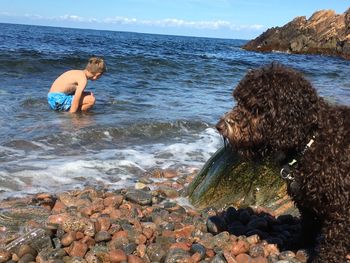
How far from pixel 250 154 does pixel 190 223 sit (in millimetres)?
2170

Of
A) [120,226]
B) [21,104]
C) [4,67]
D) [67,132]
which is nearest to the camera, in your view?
[120,226]

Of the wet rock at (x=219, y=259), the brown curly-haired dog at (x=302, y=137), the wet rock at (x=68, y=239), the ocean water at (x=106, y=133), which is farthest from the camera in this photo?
the ocean water at (x=106, y=133)

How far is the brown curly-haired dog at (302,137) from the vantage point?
363 cm

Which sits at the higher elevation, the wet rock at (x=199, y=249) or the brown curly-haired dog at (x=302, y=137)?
the brown curly-haired dog at (x=302, y=137)

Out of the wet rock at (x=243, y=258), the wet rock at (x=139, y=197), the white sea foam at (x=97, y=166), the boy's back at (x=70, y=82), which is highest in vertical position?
the boy's back at (x=70, y=82)

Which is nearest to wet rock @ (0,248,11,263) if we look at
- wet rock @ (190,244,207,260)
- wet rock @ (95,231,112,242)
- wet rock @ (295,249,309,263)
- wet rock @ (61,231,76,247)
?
wet rock @ (61,231,76,247)

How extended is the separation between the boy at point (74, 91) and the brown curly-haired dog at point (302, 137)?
9767 mm

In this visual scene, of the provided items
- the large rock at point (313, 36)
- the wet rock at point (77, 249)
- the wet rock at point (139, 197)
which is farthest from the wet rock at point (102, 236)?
the large rock at point (313, 36)

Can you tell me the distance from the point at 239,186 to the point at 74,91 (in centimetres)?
858

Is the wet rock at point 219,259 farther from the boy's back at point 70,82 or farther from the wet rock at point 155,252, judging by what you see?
the boy's back at point 70,82

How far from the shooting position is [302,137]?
144 inches

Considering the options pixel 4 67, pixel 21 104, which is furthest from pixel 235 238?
pixel 4 67

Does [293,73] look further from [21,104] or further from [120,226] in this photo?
[21,104]

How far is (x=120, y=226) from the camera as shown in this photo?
214 inches
